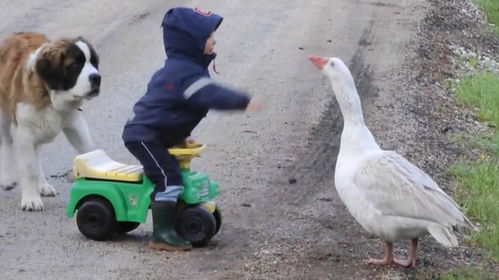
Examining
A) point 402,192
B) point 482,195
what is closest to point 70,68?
point 402,192

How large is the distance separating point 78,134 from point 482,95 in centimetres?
617

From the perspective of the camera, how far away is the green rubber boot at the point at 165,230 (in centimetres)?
760

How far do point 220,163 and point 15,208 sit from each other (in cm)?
212

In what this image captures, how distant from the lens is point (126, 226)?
8.03 metres

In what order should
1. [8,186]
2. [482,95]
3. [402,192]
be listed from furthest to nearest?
[482,95], [8,186], [402,192]

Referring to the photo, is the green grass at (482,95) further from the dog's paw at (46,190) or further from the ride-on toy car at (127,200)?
the ride-on toy car at (127,200)

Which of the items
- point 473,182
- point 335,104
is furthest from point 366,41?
point 473,182

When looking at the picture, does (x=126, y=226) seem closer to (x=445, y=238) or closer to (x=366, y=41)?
(x=445, y=238)

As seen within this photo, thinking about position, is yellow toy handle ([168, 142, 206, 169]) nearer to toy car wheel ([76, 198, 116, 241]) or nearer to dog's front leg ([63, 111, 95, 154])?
toy car wheel ([76, 198, 116, 241])

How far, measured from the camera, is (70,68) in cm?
836

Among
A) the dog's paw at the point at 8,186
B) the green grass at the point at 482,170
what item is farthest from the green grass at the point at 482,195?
the dog's paw at the point at 8,186

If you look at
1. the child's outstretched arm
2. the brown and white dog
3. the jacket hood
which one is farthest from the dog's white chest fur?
the child's outstretched arm

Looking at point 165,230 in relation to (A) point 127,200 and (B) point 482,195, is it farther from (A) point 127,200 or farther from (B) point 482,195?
(B) point 482,195

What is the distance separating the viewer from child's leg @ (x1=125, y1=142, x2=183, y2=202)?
24.9 ft
